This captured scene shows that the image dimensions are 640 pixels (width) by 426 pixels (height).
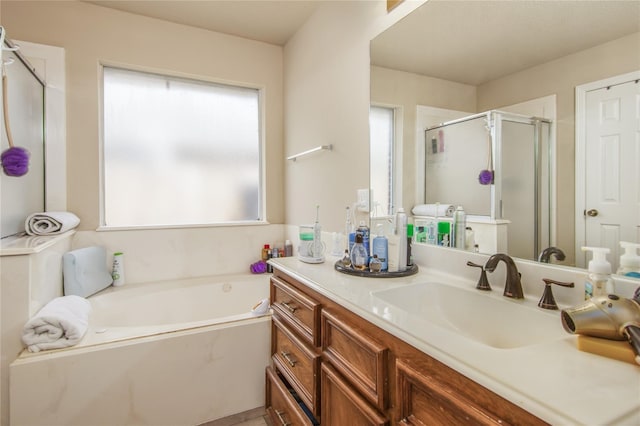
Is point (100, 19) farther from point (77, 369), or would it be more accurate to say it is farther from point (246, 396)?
point (246, 396)

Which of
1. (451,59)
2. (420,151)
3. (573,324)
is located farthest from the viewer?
(420,151)

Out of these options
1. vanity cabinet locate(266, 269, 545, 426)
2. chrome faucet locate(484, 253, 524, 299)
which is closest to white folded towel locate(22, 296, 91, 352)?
vanity cabinet locate(266, 269, 545, 426)

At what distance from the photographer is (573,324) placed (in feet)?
2.08

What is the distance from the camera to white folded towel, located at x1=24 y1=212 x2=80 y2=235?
5.84 ft

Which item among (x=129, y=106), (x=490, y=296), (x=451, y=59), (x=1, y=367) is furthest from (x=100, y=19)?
(x=490, y=296)

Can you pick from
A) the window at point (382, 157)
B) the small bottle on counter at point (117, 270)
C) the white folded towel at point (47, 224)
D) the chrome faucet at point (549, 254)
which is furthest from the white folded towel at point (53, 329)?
the chrome faucet at point (549, 254)

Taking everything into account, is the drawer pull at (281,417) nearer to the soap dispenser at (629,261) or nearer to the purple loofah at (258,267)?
the purple loofah at (258,267)

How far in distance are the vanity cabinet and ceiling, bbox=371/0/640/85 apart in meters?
0.93

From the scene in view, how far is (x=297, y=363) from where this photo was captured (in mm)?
1306

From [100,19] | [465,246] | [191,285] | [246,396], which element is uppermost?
[100,19]

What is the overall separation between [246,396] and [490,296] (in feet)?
4.63

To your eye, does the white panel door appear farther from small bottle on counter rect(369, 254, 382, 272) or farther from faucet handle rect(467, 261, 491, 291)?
small bottle on counter rect(369, 254, 382, 272)

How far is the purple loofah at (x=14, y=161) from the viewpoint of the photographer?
1468 millimetres

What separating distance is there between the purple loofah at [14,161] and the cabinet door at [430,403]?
190 centimetres
